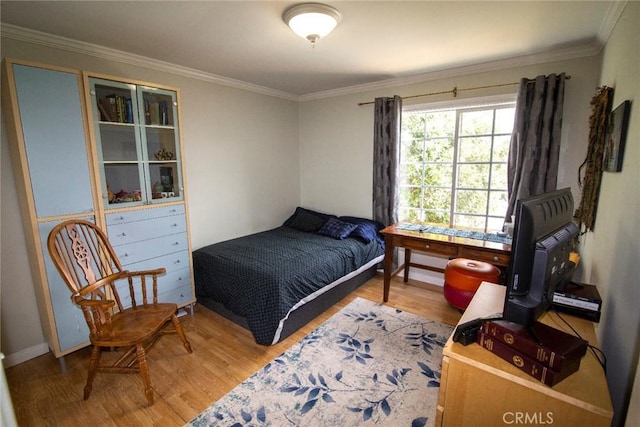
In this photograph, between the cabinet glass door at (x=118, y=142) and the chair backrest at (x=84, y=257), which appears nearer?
the chair backrest at (x=84, y=257)

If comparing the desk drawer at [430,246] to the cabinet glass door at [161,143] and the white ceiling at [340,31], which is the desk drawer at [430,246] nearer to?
the white ceiling at [340,31]

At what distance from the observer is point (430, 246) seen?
8.89ft

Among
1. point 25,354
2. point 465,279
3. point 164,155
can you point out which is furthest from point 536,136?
point 25,354

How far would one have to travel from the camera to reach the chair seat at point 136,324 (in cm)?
180

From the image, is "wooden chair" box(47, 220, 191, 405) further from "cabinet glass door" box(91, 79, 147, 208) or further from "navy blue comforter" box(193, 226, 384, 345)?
"navy blue comforter" box(193, 226, 384, 345)

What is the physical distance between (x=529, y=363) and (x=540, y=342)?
3.2 inches

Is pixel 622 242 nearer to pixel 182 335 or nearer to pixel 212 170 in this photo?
pixel 182 335

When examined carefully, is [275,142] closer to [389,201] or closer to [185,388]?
[389,201]

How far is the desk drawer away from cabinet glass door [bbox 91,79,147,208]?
2358 mm

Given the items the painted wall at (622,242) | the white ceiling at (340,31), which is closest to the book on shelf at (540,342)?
the painted wall at (622,242)

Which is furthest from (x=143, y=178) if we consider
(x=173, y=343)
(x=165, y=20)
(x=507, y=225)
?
(x=507, y=225)

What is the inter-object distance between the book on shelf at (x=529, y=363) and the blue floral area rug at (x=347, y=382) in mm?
892

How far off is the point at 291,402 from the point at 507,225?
2.40 m

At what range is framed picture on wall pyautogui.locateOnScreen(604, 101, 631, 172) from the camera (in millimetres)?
1509
